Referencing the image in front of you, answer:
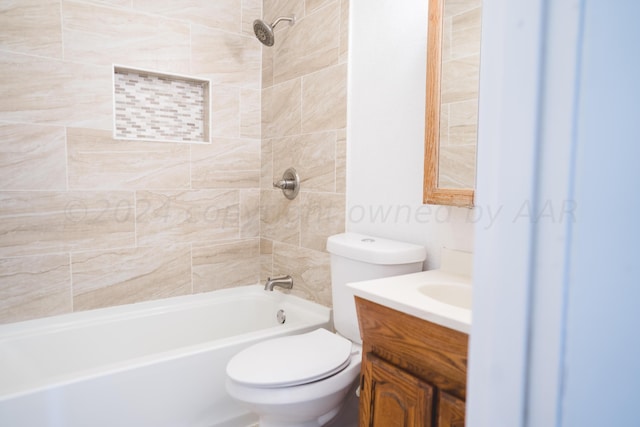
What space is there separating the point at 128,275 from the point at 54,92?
0.96 meters

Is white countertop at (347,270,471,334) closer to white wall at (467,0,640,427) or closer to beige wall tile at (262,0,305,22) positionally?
white wall at (467,0,640,427)

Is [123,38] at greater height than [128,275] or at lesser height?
greater

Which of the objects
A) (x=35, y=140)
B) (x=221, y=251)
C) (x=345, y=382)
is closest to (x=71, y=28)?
(x=35, y=140)

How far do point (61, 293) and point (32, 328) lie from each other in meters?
0.19

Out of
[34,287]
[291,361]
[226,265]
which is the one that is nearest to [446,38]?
[291,361]

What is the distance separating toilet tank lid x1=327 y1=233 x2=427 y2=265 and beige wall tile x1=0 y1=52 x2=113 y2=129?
1.35 meters

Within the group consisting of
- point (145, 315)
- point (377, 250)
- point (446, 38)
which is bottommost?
point (145, 315)

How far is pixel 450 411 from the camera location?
3.37ft

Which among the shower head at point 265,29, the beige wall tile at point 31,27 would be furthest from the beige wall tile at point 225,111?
the beige wall tile at point 31,27

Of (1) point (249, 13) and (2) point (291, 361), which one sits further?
(1) point (249, 13)

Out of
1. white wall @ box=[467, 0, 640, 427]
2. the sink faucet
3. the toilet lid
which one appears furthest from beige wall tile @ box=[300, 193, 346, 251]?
white wall @ box=[467, 0, 640, 427]

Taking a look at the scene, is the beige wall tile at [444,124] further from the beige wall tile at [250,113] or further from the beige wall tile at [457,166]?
the beige wall tile at [250,113]

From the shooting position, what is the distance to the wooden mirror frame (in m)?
1.46

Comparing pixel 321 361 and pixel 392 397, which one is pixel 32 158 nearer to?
pixel 321 361
